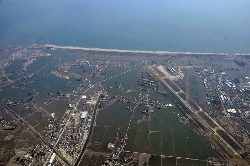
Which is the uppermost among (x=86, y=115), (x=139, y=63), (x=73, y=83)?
(x=139, y=63)

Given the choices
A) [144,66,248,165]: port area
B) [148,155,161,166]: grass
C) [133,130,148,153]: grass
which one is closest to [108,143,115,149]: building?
[133,130,148,153]: grass

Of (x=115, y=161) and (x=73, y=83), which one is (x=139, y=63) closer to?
(x=73, y=83)

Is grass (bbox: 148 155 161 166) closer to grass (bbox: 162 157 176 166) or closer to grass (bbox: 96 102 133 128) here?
grass (bbox: 162 157 176 166)

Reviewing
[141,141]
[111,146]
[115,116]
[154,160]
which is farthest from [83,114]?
[154,160]

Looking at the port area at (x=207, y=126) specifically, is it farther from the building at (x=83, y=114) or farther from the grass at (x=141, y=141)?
the building at (x=83, y=114)

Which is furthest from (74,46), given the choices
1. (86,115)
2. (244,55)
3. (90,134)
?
(244,55)

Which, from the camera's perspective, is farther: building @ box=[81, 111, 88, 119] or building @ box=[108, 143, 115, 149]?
building @ box=[81, 111, 88, 119]

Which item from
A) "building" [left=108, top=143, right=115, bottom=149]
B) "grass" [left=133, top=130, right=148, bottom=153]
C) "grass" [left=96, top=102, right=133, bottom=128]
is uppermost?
"grass" [left=96, top=102, right=133, bottom=128]

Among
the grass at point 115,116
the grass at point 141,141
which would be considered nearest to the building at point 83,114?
the grass at point 115,116
